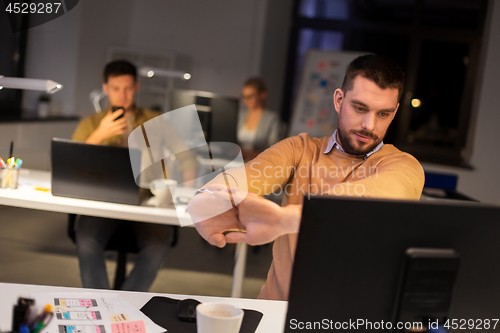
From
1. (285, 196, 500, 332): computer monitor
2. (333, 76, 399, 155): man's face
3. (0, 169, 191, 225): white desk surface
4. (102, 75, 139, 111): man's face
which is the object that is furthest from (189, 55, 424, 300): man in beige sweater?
(102, 75, 139, 111): man's face

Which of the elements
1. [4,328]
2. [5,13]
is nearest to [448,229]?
[4,328]

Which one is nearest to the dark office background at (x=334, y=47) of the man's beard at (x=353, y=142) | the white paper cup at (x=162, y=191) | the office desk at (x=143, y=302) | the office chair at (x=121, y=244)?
the office chair at (x=121, y=244)

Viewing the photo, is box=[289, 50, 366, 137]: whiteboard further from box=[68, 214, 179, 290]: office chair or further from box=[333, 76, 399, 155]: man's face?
box=[333, 76, 399, 155]: man's face

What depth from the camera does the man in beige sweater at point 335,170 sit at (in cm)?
107

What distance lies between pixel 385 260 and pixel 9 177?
187 centimetres

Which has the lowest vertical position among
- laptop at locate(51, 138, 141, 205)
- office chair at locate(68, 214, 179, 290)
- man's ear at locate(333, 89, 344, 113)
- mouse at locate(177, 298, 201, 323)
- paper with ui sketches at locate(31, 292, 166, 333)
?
office chair at locate(68, 214, 179, 290)

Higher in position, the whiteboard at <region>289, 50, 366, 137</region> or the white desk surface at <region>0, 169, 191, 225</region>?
the whiteboard at <region>289, 50, 366, 137</region>

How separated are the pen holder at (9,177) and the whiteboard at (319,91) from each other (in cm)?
337

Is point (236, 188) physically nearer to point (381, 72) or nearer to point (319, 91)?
point (381, 72)

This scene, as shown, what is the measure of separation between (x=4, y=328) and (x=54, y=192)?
1138mm

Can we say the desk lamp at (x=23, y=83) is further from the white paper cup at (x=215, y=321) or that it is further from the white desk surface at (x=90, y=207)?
the white paper cup at (x=215, y=321)

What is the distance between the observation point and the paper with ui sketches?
1.00 metres

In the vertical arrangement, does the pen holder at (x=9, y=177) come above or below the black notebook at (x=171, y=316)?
above

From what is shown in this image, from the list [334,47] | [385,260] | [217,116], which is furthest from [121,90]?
[334,47]
